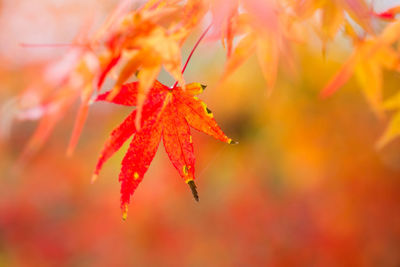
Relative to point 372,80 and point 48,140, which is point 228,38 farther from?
point 48,140

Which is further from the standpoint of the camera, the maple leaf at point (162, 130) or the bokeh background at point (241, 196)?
the bokeh background at point (241, 196)

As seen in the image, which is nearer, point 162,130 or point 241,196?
point 162,130

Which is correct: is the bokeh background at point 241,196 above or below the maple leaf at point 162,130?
above

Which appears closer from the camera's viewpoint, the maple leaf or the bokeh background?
the maple leaf

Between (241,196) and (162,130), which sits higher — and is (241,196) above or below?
above
